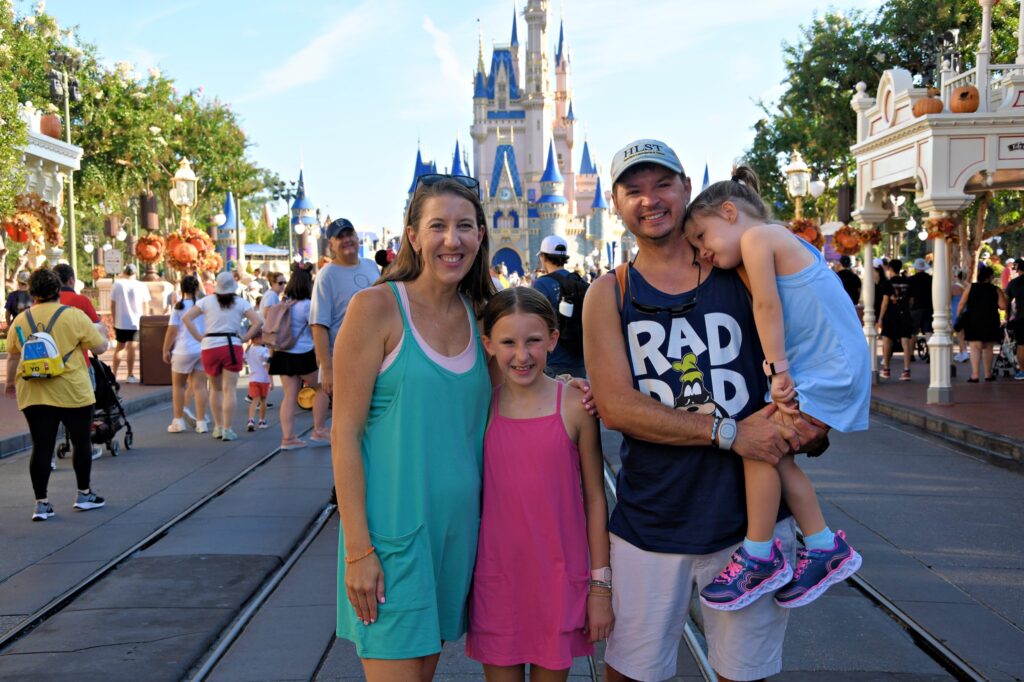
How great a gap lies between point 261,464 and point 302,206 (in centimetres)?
7753

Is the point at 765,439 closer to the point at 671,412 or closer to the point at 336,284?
the point at 671,412

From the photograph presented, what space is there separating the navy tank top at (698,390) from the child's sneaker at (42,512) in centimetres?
581

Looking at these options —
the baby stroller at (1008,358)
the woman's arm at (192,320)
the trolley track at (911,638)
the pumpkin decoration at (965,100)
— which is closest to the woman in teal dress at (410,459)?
the trolley track at (911,638)

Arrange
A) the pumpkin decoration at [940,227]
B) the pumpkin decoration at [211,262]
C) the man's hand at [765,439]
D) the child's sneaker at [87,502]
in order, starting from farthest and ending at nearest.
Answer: the pumpkin decoration at [211,262]
the pumpkin decoration at [940,227]
the child's sneaker at [87,502]
the man's hand at [765,439]

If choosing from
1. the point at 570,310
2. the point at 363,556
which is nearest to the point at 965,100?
the point at 570,310

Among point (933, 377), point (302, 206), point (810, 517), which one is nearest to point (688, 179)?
point (810, 517)

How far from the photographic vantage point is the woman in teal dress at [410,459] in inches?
109

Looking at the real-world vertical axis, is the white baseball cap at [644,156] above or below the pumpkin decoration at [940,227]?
below

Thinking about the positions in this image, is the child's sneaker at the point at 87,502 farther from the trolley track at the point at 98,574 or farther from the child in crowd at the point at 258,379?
the child in crowd at the point at 258,379

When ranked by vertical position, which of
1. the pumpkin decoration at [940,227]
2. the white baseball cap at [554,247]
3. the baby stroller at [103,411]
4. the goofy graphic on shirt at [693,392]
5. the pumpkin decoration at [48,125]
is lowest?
the baby stroller at [103,411]

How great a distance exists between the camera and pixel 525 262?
332ft

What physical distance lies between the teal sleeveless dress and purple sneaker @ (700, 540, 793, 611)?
67cm

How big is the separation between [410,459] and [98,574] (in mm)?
3719

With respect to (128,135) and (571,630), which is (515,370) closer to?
(571,630)
